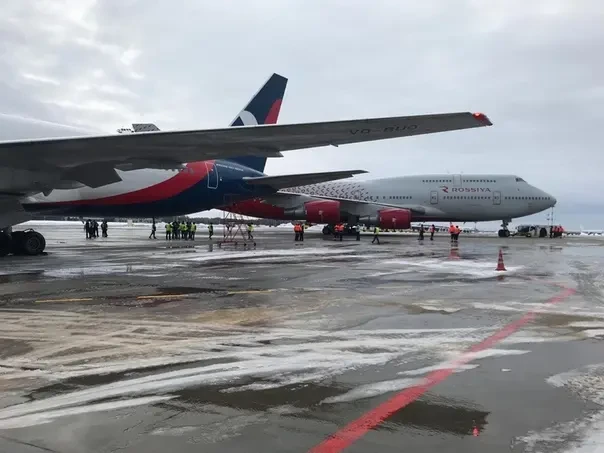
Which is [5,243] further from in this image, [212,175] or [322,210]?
[322,210]

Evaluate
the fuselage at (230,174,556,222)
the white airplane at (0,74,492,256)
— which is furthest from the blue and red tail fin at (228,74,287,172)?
the fuselage at (230,174,556,222)

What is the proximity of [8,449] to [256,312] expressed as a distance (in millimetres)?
4229

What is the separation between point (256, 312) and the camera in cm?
688

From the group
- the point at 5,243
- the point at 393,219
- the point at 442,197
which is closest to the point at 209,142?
the point at 5,243

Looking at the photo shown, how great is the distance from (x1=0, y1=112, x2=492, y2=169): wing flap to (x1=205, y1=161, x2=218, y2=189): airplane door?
23.2ft

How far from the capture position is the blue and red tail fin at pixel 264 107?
21219 mm

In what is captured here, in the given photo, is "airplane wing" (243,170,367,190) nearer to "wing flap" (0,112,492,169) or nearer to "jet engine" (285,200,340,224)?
"wing flap" (0,112,492,169)

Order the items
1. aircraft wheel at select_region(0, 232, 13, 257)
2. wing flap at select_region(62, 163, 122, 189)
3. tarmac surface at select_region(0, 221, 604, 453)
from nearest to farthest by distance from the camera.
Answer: tarmac surface at select_region(0, 221, 604, 453) < wing flap at select_region(62, 163, 122, 189) < aircraft wheel at select_region(0, 232, 13, 257)

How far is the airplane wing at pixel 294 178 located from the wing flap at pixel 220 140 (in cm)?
874

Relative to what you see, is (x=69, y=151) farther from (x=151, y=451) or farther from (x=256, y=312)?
(x=151, y=451)

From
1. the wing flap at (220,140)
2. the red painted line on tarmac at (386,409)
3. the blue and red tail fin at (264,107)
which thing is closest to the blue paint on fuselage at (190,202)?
the blue and red tail fin at (264,107)

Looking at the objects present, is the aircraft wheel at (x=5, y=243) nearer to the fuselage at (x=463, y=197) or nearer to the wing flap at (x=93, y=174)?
the wing flap at (x=93, y=174)

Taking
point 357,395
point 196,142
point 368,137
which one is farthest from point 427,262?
point 357,395

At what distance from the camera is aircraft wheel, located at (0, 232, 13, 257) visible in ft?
55.4
